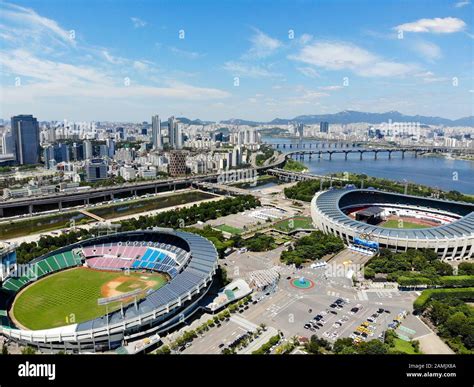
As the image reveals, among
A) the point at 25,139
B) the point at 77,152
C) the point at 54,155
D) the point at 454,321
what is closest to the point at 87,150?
the point at 77,152

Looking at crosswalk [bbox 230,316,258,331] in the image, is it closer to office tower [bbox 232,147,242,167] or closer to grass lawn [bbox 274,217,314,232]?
grass lawn [bbox 274,217,314,232]

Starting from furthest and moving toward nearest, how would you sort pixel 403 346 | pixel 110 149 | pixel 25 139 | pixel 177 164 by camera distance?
pixel 110 149 → pixel 25 139 → pixel 177 164 → pixel 403 346

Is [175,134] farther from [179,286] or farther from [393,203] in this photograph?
[179,286]

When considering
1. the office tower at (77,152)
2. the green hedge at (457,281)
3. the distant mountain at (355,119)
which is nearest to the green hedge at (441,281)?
the green hedge at (457,281)

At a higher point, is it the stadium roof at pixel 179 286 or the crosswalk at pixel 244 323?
the stadium roof at pixel 179 286

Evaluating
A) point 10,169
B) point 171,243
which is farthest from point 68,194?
point 10,169

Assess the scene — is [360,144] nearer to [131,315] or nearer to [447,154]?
[447,154]

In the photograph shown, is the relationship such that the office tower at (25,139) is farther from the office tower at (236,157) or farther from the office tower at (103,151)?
the office tower at (236,157)
